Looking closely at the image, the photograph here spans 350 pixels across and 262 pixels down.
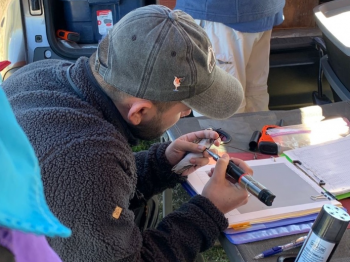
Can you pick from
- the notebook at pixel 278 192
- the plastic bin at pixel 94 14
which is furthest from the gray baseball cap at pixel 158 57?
the plastic bin at pixel 94 14

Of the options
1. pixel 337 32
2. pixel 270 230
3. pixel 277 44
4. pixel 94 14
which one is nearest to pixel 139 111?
pixel 270 230

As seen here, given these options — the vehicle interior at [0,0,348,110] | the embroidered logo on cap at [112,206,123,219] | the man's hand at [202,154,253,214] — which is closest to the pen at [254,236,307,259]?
the man's hand at [202,154,253,214]

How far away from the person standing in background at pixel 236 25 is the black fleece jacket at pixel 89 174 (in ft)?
2.99

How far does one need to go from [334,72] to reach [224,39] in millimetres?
533

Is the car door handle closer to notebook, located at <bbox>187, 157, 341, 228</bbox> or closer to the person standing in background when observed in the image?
the person standing in background

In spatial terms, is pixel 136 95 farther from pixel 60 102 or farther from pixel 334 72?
pixel 334 72

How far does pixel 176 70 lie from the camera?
0.87 m

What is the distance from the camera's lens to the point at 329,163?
3.99ft

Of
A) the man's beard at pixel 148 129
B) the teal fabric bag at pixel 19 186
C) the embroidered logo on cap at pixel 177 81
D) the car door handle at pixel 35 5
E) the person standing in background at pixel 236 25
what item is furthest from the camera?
the car door handle at pixel 35 5

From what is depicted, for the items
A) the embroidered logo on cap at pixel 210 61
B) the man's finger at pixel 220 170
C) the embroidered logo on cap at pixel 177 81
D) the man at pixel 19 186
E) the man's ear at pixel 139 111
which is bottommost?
the man's finger at pixel 220 170

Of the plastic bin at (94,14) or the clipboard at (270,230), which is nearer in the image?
the clipboard at (270,230)

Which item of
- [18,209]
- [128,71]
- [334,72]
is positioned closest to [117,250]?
[128,71]

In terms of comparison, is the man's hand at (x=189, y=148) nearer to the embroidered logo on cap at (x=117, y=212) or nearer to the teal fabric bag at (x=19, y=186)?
the embroidered logo on cap at (x=117, y=212)

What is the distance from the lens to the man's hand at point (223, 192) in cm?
101
